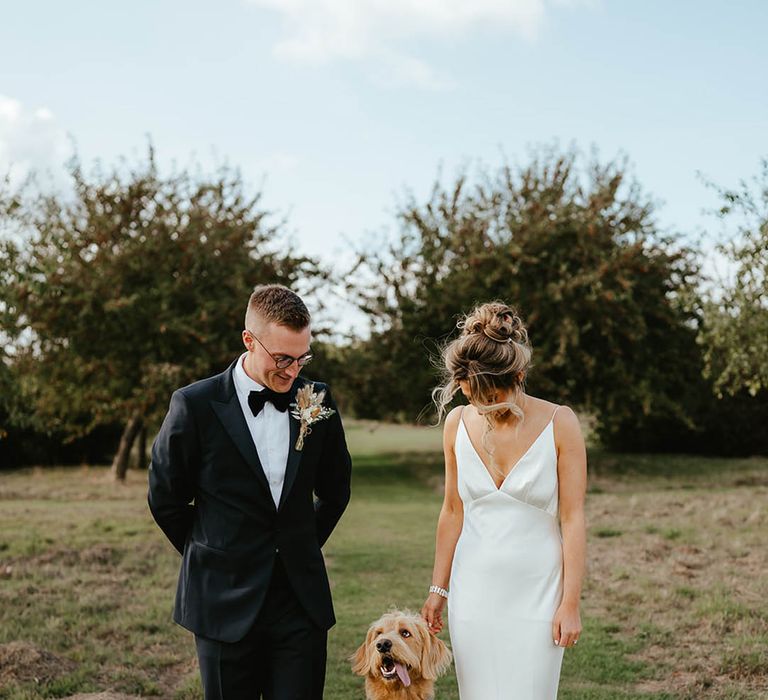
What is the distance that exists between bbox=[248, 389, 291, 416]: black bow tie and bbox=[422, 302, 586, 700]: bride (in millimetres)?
695

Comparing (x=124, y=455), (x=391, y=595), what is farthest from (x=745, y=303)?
(x=124, y=455)

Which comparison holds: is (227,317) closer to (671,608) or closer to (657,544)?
(657,544)

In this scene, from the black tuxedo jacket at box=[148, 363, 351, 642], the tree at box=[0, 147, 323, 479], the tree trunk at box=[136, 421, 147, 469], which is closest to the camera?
the black tuxedo jacket at box=[148, 363, 351, 642]

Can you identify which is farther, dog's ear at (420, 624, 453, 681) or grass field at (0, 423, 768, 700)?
grass field at (0, 423, 768, 700)

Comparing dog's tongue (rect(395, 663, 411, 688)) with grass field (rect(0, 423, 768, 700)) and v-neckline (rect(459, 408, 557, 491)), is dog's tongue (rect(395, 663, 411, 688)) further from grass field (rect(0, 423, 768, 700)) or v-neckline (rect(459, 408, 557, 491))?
grass field (rect(0, 423, 768, 700))

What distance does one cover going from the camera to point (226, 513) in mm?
3541

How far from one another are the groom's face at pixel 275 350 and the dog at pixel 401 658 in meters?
1.20

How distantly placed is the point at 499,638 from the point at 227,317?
17706 mm

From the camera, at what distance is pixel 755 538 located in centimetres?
1151

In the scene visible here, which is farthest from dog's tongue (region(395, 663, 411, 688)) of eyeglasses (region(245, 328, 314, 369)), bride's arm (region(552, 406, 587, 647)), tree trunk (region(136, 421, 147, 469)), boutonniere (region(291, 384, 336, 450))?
tree trunk (region(136, 421, 147, 469))

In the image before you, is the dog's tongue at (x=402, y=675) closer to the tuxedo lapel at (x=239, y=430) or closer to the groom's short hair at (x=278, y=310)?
the tuxedo lapel at (x=239, y=430)

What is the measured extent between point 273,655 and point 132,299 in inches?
664

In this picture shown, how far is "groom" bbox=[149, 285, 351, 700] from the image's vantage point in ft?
11.6

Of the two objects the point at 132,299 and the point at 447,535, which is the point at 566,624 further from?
the point at 132,299
